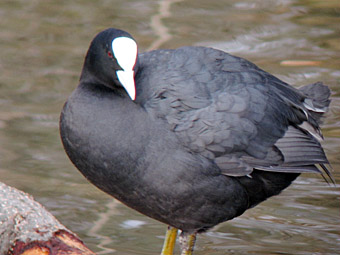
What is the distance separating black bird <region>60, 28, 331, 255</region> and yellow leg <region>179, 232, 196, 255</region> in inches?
0.7

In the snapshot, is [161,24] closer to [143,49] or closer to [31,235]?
[143,49]

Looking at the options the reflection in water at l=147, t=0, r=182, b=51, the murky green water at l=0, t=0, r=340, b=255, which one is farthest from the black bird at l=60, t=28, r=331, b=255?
the reflection in water at l=147, t=0, r=182, b=51

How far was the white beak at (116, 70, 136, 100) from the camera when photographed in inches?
138

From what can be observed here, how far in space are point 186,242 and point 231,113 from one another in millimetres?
836

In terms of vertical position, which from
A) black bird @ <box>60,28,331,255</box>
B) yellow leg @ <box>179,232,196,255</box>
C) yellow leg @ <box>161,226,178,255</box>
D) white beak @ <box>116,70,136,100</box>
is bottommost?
yellow leg @ <box>161,226,178,255</box>

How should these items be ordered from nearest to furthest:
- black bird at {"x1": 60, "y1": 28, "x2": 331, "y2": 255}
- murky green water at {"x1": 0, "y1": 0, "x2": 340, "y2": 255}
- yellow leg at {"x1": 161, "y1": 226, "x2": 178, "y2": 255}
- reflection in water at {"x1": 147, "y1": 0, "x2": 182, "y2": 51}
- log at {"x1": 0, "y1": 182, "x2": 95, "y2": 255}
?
log at {"x1": 0, "y1": 182, "x2": 95, "y2": 255}
black bird at {"x1": 60, "y1": 28, "x2": 331, "y2": 255}
yellow leg at {"x1": 161, "y1": 226, "x2": 178, "y2": 255}
murky green water at {"x1": 0, "y1": 0, "x2": 340, "y2": 255}
reflection in water at {"x1": 147, "y1": 0, "x2": 182, "y2": 51}

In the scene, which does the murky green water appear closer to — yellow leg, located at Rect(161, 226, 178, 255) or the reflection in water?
the reflection in water

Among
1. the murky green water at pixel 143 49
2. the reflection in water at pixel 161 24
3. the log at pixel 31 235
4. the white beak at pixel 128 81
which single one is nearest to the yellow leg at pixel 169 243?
the murky green water at pixel 143 49

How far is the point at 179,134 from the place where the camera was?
12.0 ft

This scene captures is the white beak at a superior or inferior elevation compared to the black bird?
superior

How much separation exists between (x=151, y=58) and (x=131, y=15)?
5214mm

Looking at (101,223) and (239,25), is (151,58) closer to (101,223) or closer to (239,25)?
(101,223)

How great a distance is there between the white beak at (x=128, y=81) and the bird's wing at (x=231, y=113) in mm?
190

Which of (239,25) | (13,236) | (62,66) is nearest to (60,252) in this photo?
(13,236)
